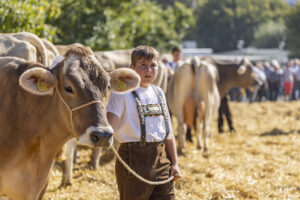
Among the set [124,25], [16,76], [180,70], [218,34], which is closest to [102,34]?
[124,25]

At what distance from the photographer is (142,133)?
3.59m

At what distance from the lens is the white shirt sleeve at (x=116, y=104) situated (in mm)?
3621

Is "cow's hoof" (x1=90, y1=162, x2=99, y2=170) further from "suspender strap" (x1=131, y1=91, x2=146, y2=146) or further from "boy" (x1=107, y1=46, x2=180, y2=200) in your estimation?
"suspender strap" (x1=131, y1=91, x2=146, y2=146)

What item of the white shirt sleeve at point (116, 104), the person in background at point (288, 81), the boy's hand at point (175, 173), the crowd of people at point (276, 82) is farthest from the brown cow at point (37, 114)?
the person in background at point (288, 81)

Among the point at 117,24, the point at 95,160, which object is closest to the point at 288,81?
the point at 117,24

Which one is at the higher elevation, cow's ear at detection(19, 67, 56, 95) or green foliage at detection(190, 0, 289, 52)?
green foliage at detection(190, 0, 289, 52)

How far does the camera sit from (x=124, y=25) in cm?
1409

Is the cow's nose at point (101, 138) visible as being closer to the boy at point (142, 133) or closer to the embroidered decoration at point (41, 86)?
the boy at point (142, 133)

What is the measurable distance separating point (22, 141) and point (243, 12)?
5314cm

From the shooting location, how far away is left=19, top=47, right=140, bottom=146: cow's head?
3.17 m

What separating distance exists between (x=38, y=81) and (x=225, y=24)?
50.5 m

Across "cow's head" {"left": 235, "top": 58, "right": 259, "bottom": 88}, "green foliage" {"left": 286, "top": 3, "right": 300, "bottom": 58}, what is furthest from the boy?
"green foliage" {"left": 286, "top": 3, "right": 300, "bottom": 58}

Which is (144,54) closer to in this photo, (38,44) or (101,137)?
(101,137)

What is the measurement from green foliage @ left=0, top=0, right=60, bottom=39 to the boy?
3.63m
